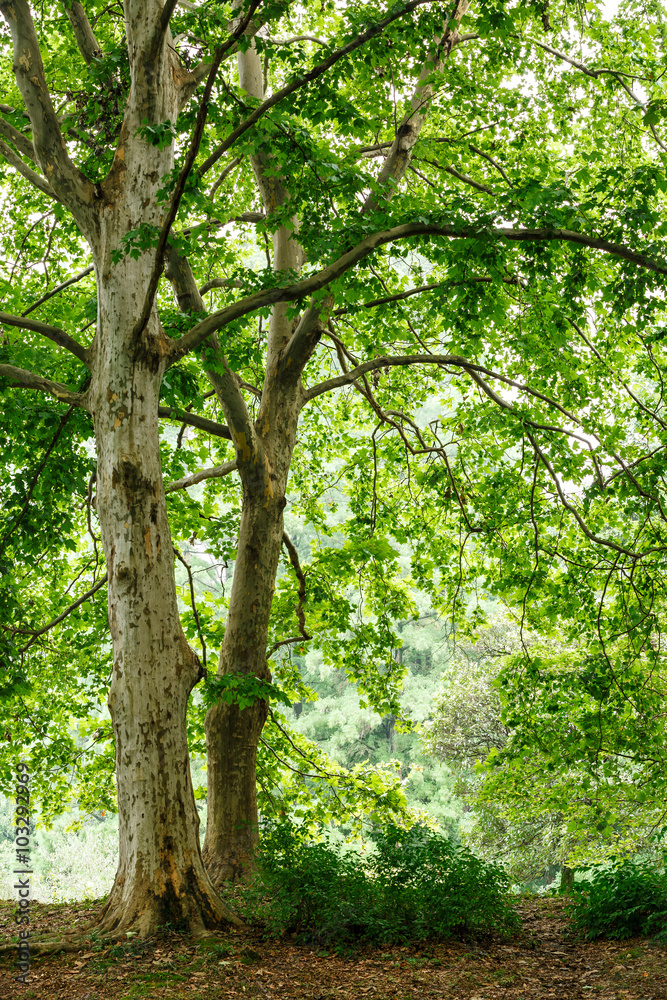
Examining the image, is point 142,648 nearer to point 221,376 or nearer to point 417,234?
point 221,376

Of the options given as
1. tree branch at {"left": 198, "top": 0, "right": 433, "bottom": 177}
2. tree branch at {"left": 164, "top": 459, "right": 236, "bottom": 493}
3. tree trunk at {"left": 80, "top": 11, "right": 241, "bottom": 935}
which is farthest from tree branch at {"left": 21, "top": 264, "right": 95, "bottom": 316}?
tree branch at {"left": 198, "top": 0, "right": 433, "bottom": 177}

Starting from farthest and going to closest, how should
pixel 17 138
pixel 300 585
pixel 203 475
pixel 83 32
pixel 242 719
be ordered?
pixel 300 585, pixel 203 475, pixel 242 719, pixel 83 32, pixel 17 138

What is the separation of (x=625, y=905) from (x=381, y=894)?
74.8 inches

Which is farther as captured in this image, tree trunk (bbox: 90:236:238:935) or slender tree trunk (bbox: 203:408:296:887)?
slender tree trunk (bbox: 203:408:296:887)

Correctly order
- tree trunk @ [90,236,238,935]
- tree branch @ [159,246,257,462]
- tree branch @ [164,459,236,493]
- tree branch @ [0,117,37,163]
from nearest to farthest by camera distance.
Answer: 1. tree trunk @ [90,236,238,935]
2. tree branch @ [0,117,37,163]
3. tree branch @ [159,246,257,462]
4. tree branch @ [164,459,236,493]

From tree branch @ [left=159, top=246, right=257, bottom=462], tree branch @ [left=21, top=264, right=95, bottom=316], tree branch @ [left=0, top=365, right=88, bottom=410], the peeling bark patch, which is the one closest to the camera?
the peeling bark patch

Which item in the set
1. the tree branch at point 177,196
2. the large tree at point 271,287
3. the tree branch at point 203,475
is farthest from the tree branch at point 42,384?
the tree branch at point 203,475

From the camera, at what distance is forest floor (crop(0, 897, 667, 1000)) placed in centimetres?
440

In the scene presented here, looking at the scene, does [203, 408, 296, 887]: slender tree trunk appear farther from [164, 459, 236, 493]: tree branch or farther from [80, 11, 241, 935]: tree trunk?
[80, 11, 241, 935]: tree trunk

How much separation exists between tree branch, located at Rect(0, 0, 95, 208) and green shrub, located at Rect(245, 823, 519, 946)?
5.61m

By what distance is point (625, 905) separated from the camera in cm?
604

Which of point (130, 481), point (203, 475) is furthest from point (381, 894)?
point (203, 475)

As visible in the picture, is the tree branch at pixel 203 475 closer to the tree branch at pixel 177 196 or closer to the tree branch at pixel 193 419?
the tree branch at pixel 193 419

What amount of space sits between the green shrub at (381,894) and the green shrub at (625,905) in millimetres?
641
